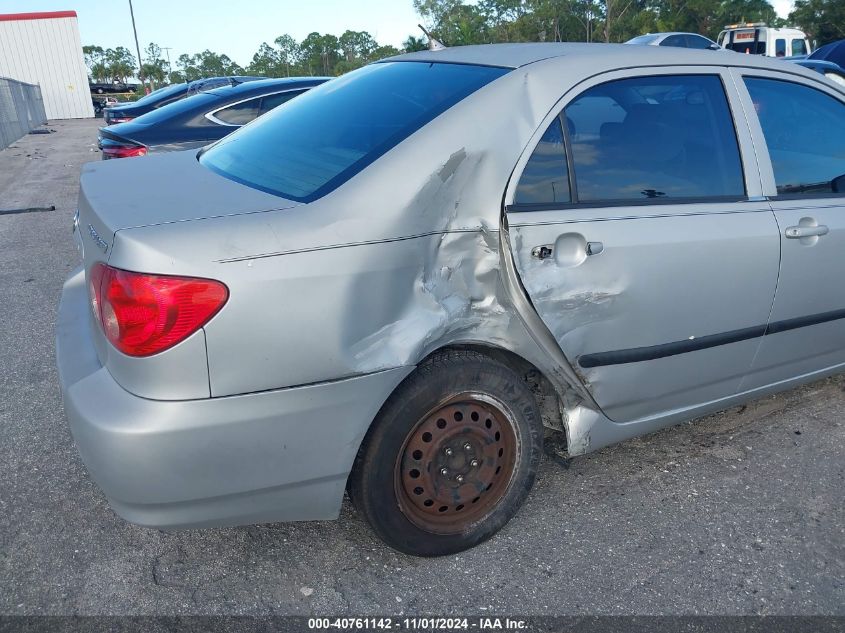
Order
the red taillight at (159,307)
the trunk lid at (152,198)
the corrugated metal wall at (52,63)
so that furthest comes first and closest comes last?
the corrugated metal wall at (52,63) < the trunk lid at (152,198) < the red taillight at (159,307)

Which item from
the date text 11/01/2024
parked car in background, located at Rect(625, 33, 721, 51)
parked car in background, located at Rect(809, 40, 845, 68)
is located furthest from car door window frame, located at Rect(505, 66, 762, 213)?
parked car in background, located at Rect(809, 40, 845, 68)

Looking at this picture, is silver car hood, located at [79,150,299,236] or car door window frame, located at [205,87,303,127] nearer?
silver car hood, located at [79,150,299,236]

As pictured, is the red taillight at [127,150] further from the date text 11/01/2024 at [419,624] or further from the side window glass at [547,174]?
the date text 11/01/2024 at [419,624]

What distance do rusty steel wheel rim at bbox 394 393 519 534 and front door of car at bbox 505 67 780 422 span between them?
357 mm

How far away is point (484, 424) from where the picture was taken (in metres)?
2.32

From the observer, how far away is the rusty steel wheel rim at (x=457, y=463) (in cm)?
223

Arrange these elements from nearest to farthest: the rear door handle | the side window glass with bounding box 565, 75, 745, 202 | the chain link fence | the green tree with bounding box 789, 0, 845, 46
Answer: the side window glass with bounding box 565, 75, 745, 202, the rear door handle, the chain link fence, the green tree with bounding box 789, 0, 845, 46

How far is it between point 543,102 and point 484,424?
108 cm

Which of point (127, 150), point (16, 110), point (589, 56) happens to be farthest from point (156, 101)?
point (589, 56)

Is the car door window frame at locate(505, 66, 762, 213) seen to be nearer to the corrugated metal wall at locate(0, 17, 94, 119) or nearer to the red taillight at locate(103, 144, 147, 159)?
the red taillight at locate(103, 144, 147, 159)

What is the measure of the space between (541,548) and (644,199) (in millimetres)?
1279

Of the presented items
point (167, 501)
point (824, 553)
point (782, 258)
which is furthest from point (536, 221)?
point (824, 553)

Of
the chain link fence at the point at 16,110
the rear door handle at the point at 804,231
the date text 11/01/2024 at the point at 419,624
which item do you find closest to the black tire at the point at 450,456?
the date text 11/01/2024 at the point at 419,624

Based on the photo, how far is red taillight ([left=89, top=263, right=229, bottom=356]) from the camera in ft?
5.93
